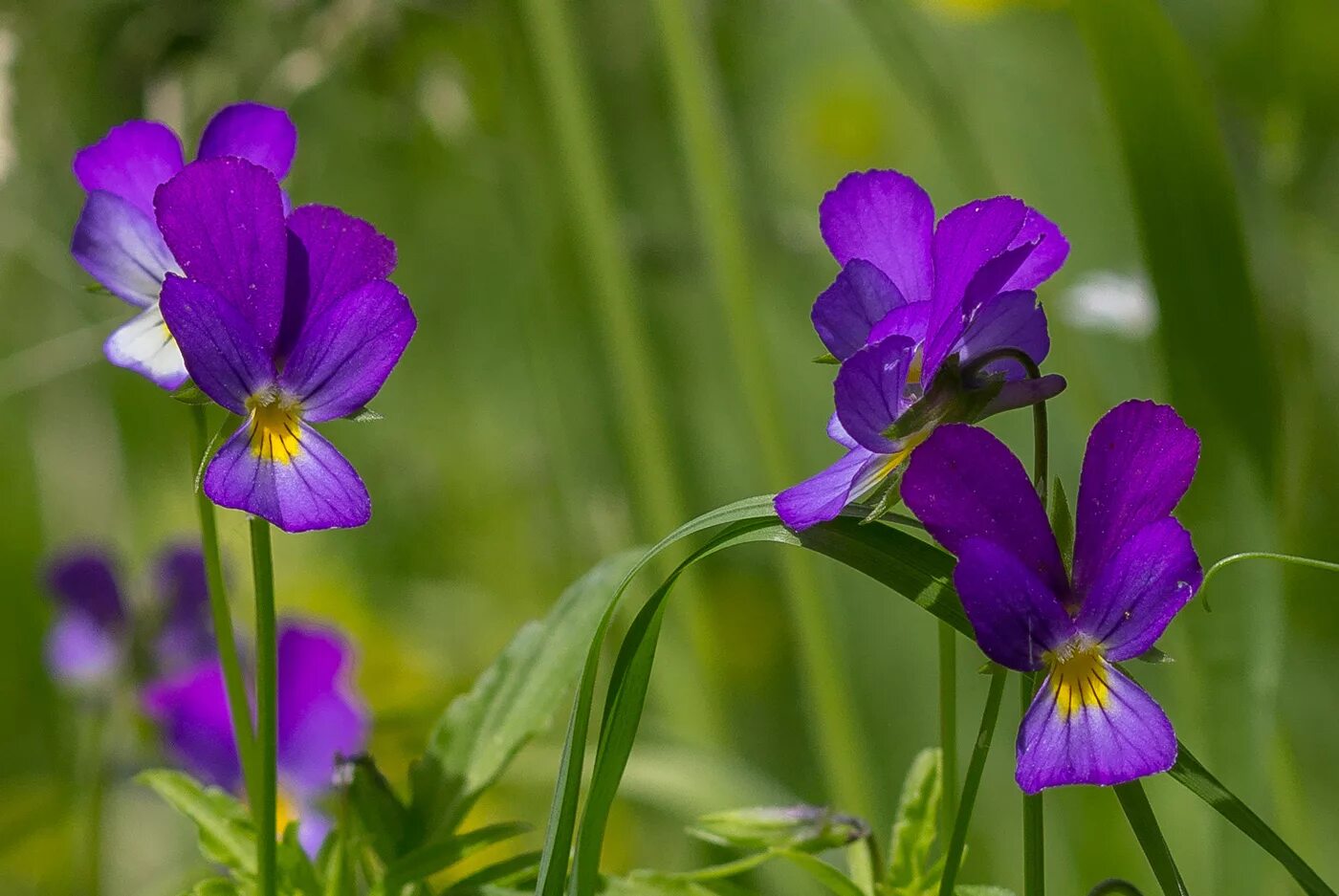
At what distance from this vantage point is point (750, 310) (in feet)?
3.75

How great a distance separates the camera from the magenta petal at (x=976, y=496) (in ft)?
1.45

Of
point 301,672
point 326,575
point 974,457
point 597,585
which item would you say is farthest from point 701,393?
point 974,457

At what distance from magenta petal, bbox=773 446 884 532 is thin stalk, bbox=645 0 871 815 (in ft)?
2.01

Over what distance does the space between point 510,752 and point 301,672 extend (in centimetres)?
28

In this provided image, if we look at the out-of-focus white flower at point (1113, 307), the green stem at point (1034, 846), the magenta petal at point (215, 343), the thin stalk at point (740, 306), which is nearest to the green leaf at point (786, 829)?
the green stem at point (1034, 846)

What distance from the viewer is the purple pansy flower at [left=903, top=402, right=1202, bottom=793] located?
42cm

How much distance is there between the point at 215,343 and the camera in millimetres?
479

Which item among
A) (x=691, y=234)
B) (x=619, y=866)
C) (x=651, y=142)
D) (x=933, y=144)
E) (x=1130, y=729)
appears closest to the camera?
(x=1130, y=729)

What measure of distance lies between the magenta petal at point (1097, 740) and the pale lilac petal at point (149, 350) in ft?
1.10

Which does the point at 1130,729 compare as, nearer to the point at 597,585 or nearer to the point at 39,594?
the point at 597,585

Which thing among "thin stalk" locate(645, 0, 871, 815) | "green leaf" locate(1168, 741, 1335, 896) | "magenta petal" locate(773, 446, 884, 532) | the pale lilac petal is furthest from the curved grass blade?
"thin stalk" locate(645, 0, 871, 815)

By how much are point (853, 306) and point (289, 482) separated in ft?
0.68

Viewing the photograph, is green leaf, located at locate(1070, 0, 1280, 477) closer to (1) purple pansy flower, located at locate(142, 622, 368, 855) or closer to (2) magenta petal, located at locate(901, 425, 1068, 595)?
(2) magenta petal, located at locate(901, 425, 1068, 595)

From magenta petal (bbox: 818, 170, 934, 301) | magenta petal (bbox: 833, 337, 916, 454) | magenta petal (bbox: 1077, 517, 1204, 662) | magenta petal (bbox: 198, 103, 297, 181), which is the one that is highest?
magenta petal (bbox: 198, 103, 297, 181)
